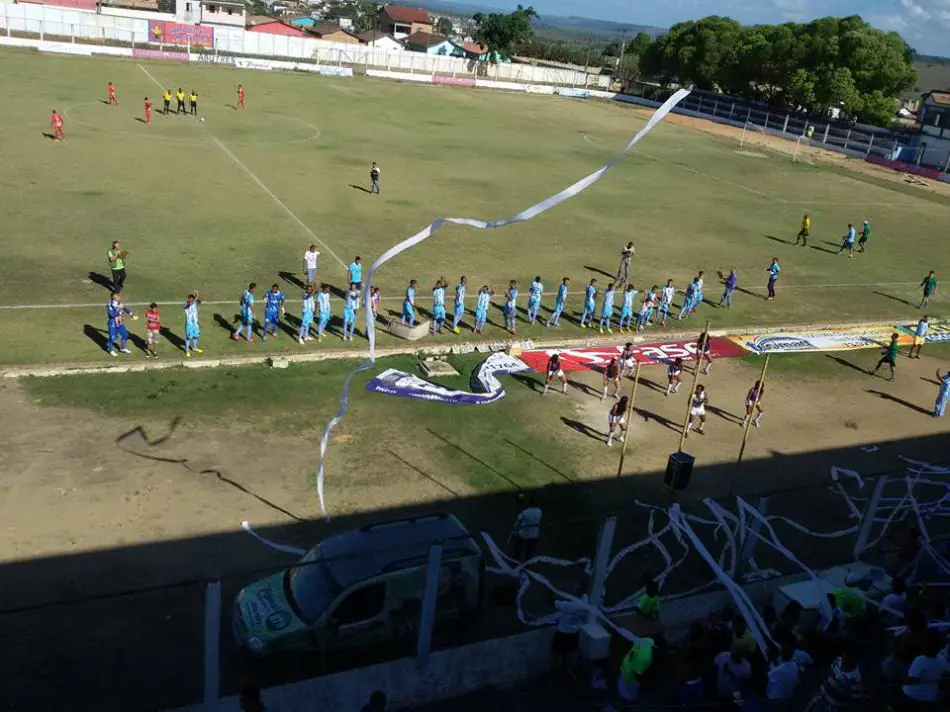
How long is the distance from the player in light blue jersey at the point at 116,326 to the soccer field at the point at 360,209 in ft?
1.27

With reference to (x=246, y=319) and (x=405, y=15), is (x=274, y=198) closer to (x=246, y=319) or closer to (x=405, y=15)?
(x=246, y=319)

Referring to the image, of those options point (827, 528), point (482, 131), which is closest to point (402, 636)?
point (827, 528)

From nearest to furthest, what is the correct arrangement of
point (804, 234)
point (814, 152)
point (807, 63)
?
point (804, 234), point (814, 152), point (807, 63)

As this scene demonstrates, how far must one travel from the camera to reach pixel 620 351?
74.7 ft

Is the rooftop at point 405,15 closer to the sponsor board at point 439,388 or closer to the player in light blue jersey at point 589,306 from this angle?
the player in light blue jersey at point 589,306

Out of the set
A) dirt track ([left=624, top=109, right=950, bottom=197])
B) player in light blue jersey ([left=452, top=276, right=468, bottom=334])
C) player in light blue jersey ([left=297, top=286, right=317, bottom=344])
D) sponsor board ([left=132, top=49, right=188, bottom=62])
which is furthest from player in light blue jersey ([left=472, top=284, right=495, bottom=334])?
sponsor board ([left=132, top=49, right=188, bottom=62])

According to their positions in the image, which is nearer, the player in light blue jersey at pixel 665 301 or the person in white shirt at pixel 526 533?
the person in white shirt at pixel 526 533

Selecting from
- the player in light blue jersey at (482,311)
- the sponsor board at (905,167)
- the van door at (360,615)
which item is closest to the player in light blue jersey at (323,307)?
the player in light blue jersey at (482,311)

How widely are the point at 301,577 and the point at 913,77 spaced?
75044 millimetres

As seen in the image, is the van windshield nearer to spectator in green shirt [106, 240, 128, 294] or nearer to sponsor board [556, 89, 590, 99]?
spectator in green shirt [106, 240, 128, 294]

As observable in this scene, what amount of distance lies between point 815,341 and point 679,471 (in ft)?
Answer: 41.2

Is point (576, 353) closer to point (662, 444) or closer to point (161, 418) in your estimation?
point (662, 444)

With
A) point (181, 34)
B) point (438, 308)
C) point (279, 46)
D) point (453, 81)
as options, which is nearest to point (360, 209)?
point (438, 308)

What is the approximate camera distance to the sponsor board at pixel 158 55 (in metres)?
69.5
